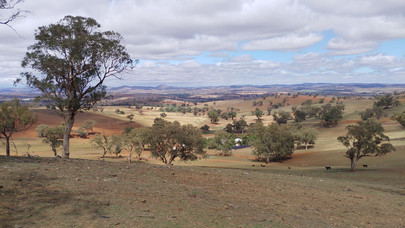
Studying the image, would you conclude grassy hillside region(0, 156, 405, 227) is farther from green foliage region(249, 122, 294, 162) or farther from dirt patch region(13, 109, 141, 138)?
dirt patch region(13, 109, 141, 138)

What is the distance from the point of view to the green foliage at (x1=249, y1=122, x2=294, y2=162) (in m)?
57.0

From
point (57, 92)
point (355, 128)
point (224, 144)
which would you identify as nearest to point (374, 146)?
point (355, 128)

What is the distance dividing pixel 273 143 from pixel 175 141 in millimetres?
27871

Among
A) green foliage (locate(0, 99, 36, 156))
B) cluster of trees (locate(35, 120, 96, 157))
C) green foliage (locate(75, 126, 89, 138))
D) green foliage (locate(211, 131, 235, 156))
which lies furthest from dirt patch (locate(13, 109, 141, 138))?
green foliage (locate(0, 99, 36, 156))

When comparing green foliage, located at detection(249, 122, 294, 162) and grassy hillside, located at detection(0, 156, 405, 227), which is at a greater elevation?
grassy hillside, located at detection(0, 156, 405, 227)

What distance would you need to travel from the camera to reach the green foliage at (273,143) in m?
57.0

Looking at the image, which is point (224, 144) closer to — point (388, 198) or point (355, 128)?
point (355, 128)

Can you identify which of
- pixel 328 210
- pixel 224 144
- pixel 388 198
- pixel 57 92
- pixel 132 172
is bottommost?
pixel 224 144

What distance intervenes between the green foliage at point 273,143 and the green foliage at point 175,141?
23933 millimetres

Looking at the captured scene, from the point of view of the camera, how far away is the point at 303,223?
11.4m

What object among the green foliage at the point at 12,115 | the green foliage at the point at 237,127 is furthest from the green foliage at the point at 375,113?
the green foliage at the point at 12,115

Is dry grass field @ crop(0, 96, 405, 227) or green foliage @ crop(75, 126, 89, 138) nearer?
dry grass field @ crop(0, 96, 405, 227)

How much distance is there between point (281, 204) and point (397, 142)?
56274 millimetres

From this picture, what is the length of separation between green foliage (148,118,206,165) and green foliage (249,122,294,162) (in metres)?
23.9
